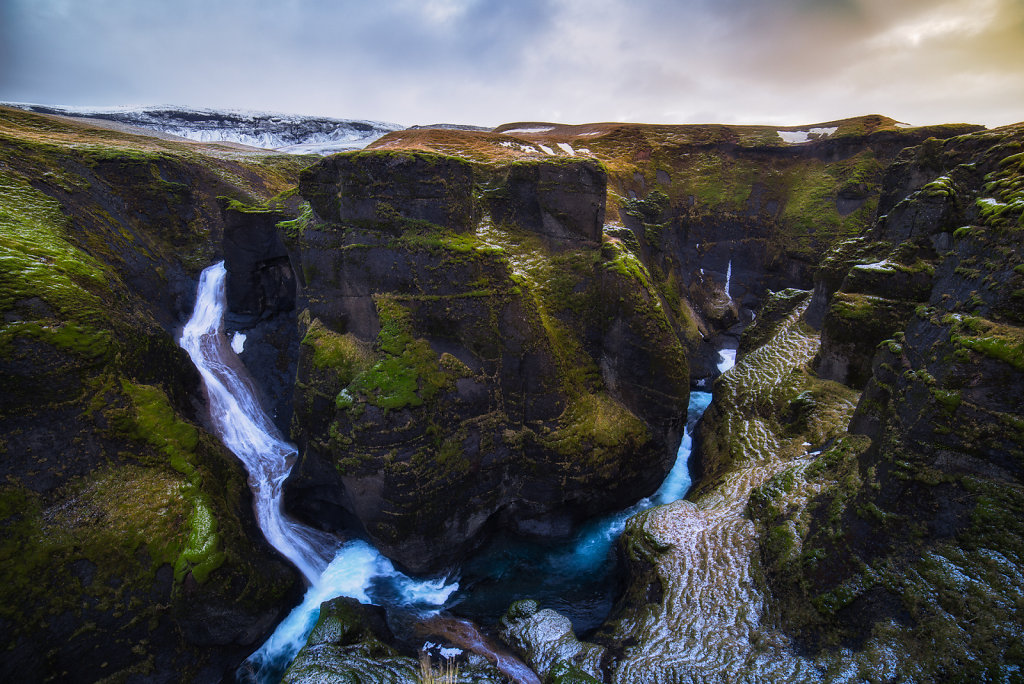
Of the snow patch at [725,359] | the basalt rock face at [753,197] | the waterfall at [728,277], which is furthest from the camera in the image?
the waterfall at [728,277]

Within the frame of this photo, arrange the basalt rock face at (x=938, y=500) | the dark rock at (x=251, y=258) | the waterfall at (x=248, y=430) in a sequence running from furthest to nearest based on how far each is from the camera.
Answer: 1. the dark rock at (x=251, y=258)
2. the waterfall at (x=248, y=430)
3. the basalt rock face at (x=938, y=500)

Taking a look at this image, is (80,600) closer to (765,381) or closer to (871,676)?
(871,676)

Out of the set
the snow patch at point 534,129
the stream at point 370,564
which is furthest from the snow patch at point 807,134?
the stream at point 370,564

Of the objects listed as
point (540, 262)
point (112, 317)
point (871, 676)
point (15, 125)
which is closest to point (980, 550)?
point (871, 676)

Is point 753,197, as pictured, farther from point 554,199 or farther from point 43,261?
point 43,261

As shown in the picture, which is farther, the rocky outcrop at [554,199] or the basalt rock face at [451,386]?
the rocky outcrop at [554,199]

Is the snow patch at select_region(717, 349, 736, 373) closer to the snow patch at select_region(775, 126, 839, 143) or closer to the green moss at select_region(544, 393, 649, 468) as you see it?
the green moss at select_region(544, 393, 649, 468)

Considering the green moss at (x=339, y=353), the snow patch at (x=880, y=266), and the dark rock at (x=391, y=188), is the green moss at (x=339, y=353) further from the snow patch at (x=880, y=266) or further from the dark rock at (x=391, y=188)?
the snow patch at (x=880, y=266)

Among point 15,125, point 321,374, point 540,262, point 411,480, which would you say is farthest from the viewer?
point 15,125
